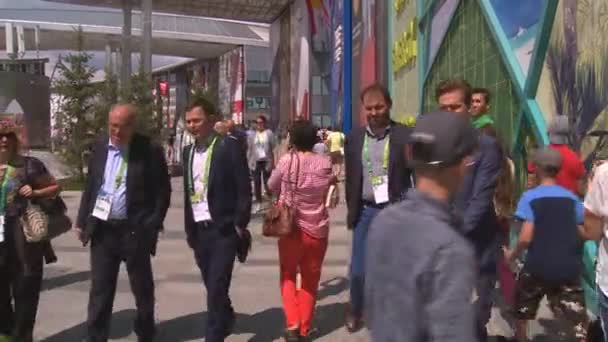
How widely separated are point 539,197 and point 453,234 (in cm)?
261

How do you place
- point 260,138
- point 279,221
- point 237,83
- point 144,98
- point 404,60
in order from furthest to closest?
point 237,83, point 144,98, point 404,60, point 260,138, point 279,221

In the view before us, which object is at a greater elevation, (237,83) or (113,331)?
(237,83)

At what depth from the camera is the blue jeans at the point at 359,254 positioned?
544 cm

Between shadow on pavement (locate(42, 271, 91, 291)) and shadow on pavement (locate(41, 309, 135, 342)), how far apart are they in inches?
57.3

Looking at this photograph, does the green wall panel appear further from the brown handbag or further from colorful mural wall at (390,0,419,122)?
the brown handbag

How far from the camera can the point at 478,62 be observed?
9703 mm

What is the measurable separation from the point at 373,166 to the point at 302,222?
82 cm

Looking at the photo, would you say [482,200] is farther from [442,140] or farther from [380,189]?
[442,140]

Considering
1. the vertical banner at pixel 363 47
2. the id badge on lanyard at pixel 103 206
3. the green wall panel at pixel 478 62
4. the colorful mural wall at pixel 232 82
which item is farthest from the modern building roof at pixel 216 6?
the id badge on lanyard at pixel 103 206

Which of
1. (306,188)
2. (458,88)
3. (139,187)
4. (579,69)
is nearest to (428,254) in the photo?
(458,88)

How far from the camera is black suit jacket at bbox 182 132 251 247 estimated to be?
531 centimetres

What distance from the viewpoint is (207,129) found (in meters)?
5.40

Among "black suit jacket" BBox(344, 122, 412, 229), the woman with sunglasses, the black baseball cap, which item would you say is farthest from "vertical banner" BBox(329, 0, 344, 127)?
the black baseball cap

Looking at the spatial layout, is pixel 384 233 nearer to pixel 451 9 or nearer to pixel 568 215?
pixel 568 215
